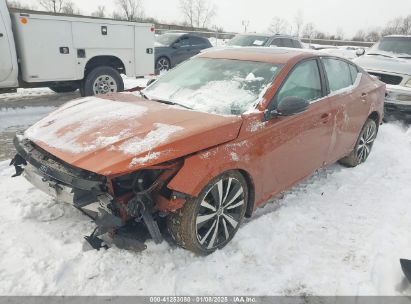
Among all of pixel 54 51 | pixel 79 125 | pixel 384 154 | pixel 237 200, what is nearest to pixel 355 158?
pixel 384 154

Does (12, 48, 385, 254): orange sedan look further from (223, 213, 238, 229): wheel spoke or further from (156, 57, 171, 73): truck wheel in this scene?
(156, 57, 171, 73): truck wheel

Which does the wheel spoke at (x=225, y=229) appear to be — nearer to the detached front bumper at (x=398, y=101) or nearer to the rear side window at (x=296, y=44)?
the detached front bumper at (x=398, y=101)

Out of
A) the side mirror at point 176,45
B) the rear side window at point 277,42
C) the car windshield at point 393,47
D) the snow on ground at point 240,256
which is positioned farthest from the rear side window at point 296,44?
the snow on ground at point 240,256

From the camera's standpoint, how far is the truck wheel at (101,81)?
7688mm

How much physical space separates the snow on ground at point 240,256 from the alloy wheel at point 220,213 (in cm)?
14

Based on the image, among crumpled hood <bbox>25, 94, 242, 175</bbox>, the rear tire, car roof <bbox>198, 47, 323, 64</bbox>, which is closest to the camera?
crumpled hood <bbox>25, 94, 242, 175</bbox>

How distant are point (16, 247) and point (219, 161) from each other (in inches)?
71.7

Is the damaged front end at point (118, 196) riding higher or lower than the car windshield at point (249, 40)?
lower

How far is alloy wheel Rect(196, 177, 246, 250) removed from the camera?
2.91m

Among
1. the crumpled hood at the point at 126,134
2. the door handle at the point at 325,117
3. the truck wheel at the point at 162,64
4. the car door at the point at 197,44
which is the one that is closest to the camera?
the crumpled hood at the point at 126,134

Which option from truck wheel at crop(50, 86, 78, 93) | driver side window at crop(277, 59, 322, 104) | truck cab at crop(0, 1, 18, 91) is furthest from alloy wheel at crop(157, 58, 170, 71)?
driver side window at crop(277, 59, 322, 104)

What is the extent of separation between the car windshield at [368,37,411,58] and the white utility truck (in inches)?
232

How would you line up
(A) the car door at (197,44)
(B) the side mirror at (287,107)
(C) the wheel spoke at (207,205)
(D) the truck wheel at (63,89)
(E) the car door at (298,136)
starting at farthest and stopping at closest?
(A) the car door at (197,44) → (D) the truck wheel at (63,89) → (E) the car door at (298,136) → (B) the side mirror at (287,107) → (C) the wheel spoke at (207,205)

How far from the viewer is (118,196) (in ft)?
8.85
